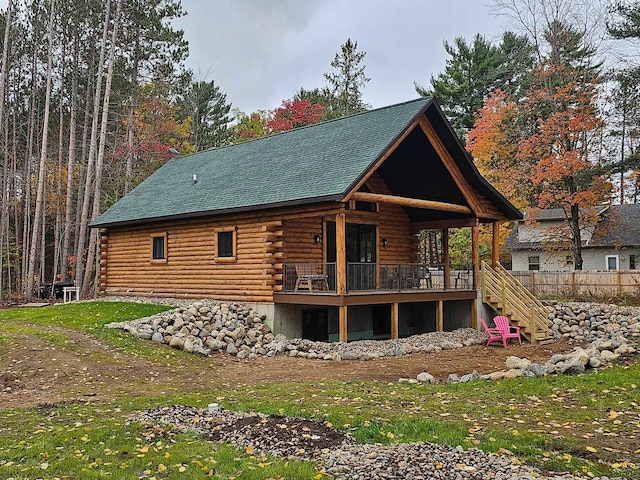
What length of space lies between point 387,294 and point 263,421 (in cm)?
924

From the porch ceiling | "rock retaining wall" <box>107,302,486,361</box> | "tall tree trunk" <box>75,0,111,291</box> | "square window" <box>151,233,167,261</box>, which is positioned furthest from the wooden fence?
"tall tree trunk" <box>75,0,111,291</box>

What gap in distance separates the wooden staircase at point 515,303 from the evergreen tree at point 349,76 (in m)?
27.5

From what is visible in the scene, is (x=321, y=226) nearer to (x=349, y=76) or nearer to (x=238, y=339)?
(x=238, y=339)

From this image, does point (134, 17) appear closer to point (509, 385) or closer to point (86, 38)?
point (86, 38)

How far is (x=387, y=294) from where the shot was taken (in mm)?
15766

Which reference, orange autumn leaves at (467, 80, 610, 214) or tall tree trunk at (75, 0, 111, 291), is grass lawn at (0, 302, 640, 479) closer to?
tall tree trunk at (75, 0, 111, 291)

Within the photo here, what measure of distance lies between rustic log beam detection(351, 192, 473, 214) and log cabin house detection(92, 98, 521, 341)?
0.04 m

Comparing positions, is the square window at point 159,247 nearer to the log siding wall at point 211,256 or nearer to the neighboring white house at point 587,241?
the log siding wall at point 211,256

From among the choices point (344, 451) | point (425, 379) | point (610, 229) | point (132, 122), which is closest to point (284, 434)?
point (344, 451)

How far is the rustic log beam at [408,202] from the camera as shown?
15141 mm

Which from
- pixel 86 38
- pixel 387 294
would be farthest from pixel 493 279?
pixel 86 38

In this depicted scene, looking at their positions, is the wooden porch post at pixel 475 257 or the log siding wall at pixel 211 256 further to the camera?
the wooden porch post at pixel 475 257

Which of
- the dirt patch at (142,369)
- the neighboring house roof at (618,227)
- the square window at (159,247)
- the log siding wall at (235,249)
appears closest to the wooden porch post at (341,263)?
the log siding wall at (235,249)

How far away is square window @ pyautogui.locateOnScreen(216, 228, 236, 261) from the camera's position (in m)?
17.2
